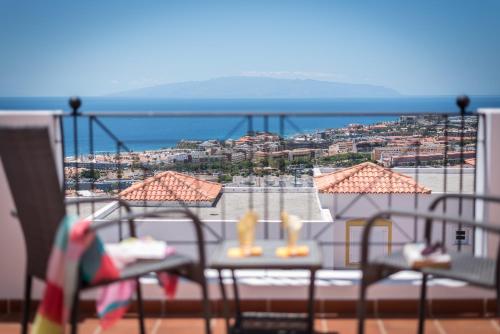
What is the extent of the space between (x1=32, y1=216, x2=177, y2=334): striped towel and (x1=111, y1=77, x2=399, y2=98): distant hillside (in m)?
53.5

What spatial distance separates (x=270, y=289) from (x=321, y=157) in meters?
22.5

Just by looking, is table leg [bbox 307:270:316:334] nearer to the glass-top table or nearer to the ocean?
the glass-top table

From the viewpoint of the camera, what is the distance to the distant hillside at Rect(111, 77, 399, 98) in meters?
55.8

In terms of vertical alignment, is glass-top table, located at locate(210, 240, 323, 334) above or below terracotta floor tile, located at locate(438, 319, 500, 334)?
above

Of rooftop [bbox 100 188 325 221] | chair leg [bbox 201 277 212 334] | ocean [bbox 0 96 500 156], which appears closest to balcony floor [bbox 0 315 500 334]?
chair leg [bbox 201 277 212 334]

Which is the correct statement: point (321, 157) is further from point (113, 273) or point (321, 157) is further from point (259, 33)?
point (259, 33)

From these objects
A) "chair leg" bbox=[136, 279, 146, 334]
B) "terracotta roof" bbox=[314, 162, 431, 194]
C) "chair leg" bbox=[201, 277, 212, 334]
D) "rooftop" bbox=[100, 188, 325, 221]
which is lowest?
"rooftop" bbox=[100, 188, 325, 221]

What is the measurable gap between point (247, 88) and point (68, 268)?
5651cm

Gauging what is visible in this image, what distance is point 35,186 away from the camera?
2086mm

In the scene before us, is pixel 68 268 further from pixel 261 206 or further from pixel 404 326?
pixel 261 206

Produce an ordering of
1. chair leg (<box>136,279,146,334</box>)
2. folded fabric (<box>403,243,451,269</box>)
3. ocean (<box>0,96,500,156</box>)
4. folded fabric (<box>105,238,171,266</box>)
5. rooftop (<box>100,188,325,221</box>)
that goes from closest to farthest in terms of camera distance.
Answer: folded fabric (<box>403,243,451,269</box>) → folded fabric (<box>105,238,171,266</box>) → chair leg (<box>136,279,146,334</box>) → rooftop (<box>100,188,325,221</box>) → ocean (<box>0,96,500,156</box>)

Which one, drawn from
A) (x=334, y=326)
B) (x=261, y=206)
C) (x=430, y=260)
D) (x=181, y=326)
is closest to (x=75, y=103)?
(x=181, y=326)

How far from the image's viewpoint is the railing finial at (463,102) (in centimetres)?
291

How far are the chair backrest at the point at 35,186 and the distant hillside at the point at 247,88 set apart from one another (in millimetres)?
53478
